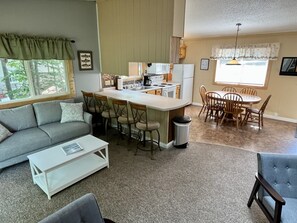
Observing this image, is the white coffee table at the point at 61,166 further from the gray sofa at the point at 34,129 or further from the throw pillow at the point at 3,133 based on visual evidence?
the throw pillow at the point at 3,133

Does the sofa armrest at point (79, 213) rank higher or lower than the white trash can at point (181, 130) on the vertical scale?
higher

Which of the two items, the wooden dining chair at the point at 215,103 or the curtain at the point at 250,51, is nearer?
the wooden dining chair at the point at 215,103

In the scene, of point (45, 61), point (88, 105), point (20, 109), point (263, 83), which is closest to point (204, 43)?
point (263, 83)

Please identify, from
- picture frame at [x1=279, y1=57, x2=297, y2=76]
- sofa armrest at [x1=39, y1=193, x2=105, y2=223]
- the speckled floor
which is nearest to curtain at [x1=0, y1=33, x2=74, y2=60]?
sofa armrest at [x1=39, y1=193, x2=105, y2=223]

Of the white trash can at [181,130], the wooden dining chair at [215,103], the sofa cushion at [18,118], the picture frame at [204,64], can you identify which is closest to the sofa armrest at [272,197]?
the white trash can at [181,130]

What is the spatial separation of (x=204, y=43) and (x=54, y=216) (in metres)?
6.72

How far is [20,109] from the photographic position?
3217 mm

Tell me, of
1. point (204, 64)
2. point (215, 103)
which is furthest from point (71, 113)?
point (204, 64)

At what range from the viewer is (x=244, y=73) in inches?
234

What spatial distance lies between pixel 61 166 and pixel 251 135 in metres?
4.14

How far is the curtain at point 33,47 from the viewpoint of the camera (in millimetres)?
3018

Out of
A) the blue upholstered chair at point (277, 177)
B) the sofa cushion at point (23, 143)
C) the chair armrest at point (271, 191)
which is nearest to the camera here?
the chair armrest at point (271, 191)

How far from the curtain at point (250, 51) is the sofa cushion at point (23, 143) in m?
5.67

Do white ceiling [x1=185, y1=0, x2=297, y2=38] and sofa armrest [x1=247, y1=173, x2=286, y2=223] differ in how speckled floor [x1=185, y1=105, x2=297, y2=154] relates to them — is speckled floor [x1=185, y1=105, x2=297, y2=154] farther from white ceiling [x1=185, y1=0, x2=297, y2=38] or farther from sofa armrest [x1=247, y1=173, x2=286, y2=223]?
white ceiling [x1=185, y1=0, x2=297, y2=38]
